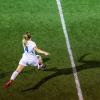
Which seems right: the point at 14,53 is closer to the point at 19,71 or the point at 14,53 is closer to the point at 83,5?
the point at 19,71

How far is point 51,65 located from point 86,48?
259cm

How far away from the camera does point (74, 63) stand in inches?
806

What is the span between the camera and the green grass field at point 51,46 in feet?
58.6

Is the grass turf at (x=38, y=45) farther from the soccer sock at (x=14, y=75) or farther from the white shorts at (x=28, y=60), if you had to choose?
the white shorts at (x=28, y=60)

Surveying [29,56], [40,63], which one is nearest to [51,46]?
[40,63]

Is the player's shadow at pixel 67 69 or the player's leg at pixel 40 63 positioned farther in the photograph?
the player's leg at pixel 40 63

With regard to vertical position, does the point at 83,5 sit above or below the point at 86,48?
above

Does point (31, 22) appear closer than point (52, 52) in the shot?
No

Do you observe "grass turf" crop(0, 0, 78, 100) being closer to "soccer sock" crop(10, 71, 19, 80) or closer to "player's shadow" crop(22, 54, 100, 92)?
"player's shadow" crop(22, 54, 100, 92)

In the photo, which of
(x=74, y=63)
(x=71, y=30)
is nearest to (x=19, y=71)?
(x=74, y=63)

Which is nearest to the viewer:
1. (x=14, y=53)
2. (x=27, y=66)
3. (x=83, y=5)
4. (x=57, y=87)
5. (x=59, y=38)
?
(x=57, y=87)

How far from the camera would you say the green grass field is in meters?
17.9

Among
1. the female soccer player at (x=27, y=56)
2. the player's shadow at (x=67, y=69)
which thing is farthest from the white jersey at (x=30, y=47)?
the player's shadow at (x=67, y=69)

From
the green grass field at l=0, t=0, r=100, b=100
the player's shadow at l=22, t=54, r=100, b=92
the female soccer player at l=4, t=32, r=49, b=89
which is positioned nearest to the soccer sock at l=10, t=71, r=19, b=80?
the female soccer player at l=4, t=32, r=49, b=89
